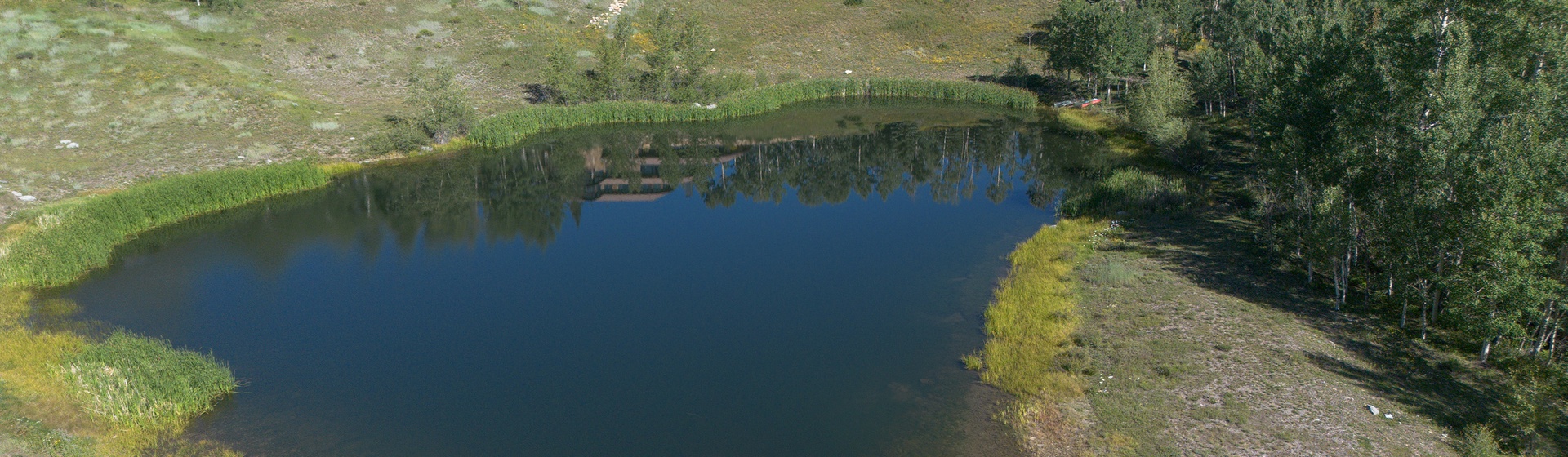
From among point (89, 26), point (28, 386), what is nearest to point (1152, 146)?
point (28, 386)

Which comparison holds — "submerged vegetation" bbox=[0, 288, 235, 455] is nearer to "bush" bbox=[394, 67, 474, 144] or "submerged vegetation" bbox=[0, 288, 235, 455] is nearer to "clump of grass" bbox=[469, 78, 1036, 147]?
"bush" bbox=[394, 67, 474, 144]

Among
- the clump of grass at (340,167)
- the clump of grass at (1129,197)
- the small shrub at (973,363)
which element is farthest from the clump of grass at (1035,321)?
the clump of grass at (340,167)

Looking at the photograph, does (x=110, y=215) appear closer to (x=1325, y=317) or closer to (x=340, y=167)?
(x=340, y=167)

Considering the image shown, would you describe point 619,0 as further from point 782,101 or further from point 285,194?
point 285,194

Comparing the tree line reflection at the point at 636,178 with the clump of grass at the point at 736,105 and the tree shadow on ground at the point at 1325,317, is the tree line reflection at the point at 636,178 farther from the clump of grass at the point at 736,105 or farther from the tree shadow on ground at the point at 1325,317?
the tree shadow on ground at the point at 1325,317

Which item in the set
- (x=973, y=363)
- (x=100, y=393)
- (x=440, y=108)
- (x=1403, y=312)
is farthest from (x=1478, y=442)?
(x=440, y=108)
